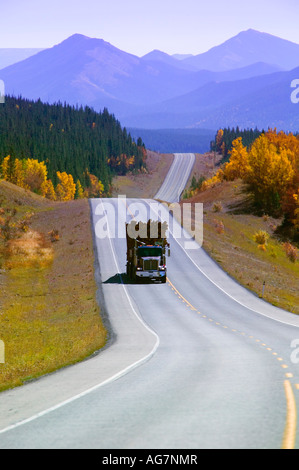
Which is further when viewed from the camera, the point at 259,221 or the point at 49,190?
the point at 49,190

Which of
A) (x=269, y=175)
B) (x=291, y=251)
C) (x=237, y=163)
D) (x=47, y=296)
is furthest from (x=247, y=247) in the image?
(x=237, y=163)

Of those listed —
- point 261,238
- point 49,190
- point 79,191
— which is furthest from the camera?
point 79,191

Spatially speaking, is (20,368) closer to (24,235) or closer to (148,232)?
(148,232)

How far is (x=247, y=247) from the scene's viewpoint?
244 ft

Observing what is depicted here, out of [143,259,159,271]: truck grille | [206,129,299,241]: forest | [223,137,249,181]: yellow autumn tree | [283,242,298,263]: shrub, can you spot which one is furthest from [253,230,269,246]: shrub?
[143,259,159,271]: truck grille

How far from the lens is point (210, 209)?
96.2m

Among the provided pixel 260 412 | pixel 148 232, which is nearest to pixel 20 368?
pixel 260 412

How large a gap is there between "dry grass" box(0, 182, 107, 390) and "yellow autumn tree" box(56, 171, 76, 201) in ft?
194

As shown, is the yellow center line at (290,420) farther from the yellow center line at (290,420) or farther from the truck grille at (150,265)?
the truck grille at (150,265)

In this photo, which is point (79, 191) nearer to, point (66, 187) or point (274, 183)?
point (66, 187)

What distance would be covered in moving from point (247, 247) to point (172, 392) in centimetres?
6082

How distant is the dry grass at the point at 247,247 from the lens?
51062mm

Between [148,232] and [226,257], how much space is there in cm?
1839
